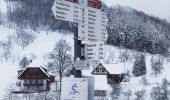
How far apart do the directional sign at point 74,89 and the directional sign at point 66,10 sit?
1021 millimetres

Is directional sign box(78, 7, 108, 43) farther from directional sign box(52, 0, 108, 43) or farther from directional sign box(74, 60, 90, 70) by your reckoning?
directional sign box(74, 60, 90, 70)

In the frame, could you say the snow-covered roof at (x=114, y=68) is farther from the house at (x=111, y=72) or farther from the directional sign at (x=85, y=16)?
the directional sign at (x=85, y=16)

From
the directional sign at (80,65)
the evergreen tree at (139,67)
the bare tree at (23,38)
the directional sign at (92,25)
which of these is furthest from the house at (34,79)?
the bare tree at (23,38)

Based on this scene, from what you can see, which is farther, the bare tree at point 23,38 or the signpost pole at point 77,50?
the bare tree at point 23,38

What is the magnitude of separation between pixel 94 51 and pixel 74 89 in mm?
803

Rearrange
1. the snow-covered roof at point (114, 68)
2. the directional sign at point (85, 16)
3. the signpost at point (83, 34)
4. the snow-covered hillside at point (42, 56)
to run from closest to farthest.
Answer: the directional sign at point (85, 16) < the signpost at point (83, 34) < the snow-covered roof at point (114, 68) < the snow-covered hillside at point (42, 56)

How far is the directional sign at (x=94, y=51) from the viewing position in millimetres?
7363

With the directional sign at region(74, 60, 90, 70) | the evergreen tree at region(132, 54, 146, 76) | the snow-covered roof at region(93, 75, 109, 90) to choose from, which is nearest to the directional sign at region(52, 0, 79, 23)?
the directional sign at region(74, 60, 90, 70)

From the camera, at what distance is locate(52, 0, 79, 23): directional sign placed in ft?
22.2

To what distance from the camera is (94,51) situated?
745cm

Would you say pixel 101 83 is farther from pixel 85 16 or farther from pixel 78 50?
pixel 85 16

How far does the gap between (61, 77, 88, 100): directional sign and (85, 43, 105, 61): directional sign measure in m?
0.46

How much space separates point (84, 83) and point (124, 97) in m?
42.7

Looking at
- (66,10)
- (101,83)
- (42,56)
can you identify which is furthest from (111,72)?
(66,10)
